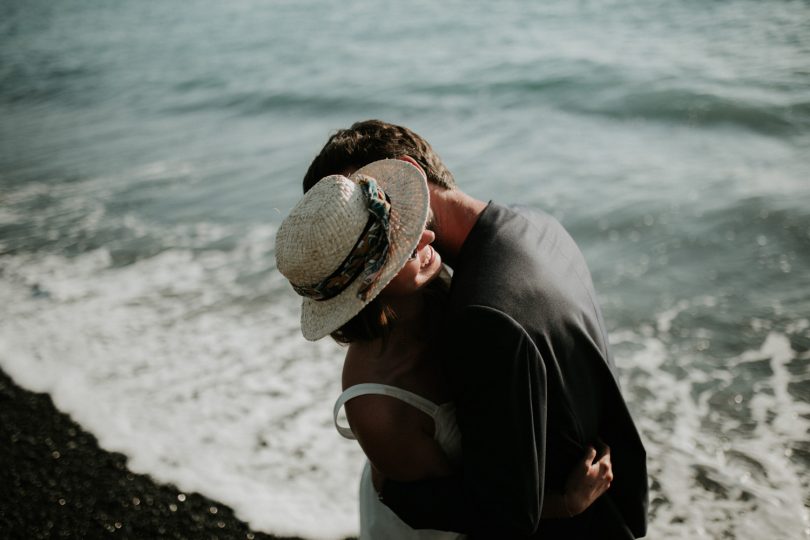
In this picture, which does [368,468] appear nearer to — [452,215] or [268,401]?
[452,215]

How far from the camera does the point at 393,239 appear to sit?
1.87 metres

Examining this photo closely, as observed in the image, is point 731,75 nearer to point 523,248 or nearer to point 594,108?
point 594,108

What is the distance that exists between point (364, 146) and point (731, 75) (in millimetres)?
10852

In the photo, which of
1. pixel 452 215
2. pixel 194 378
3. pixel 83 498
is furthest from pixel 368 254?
pixel 194 378

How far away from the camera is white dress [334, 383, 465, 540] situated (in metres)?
1.88

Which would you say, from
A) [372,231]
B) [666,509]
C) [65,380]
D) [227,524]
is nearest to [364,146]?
[372,231]

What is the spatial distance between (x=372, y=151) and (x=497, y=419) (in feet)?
3.39

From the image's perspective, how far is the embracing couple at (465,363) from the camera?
1.72m

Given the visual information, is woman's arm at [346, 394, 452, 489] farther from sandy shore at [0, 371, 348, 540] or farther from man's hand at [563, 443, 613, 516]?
sandy shore at [0, 371, 348, 540]

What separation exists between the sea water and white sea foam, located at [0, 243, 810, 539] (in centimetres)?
2

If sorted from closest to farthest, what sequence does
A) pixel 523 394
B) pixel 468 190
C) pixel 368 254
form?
pixel 523 394
pixel 368 254
pixel 468 190

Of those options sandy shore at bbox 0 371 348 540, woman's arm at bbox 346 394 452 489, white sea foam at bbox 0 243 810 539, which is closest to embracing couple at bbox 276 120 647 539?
woman's arm at bbox 346 394 452 489

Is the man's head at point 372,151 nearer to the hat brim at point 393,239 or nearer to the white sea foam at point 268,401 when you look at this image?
the hat brim at point 393,239

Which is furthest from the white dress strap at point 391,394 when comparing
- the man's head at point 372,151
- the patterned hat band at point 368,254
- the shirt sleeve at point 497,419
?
the man's head at point 372,151
